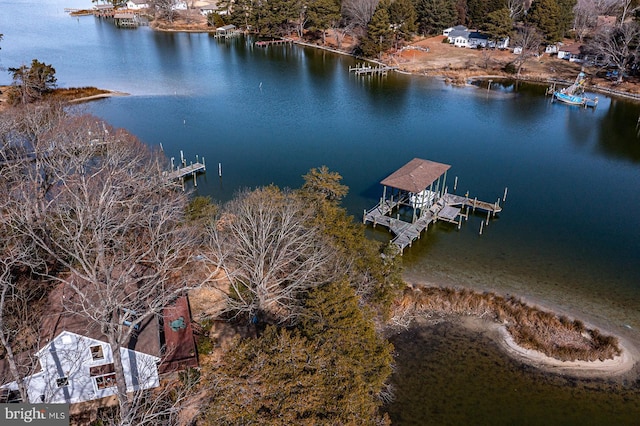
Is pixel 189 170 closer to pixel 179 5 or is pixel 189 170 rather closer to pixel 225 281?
pixel 225 281

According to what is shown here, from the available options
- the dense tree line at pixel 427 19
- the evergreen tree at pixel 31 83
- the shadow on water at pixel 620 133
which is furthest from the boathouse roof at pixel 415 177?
the dense tree line at pixel 427 19

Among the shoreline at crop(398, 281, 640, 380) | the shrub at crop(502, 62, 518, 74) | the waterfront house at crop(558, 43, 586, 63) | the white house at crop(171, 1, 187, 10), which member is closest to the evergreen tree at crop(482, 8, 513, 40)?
the shrub at crop(502, 62, 518, 74)

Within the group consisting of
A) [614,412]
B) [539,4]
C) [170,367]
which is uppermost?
[539,4]

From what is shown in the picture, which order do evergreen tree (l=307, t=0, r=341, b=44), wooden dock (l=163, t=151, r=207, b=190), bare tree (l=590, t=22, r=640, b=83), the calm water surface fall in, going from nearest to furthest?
the calm water surface, wooden dock (l=163, t=151, r=207, b=190), bare tree (l=590, t=22, r=640, b=83), evergreen tree (l=307, t=0, r=341, b=44)

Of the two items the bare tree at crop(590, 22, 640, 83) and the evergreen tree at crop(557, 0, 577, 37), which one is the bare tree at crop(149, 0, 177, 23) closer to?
the evergreen tree at crop(557, 0, 577, 37)

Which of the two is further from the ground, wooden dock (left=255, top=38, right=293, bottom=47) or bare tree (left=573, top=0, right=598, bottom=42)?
bare tree (left=573, top=0, right=598, bottom=42)

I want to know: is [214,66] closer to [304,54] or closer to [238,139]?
[304,54]

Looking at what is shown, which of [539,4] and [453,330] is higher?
[539,4]

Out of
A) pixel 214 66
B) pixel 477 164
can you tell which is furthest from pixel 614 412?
pixel 214 66
